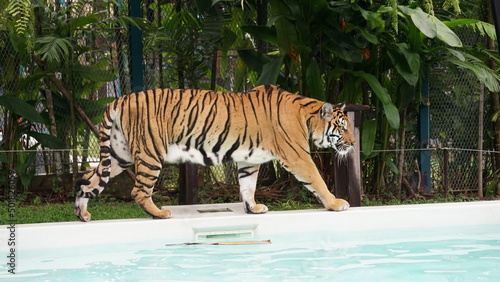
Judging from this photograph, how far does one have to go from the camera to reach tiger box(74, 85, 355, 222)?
169 inches

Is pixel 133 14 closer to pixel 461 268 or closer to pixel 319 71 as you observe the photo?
pixel 319 71

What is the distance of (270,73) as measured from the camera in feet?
16.2

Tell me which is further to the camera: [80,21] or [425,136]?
[425,136]

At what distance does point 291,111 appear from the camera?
14.7 feet

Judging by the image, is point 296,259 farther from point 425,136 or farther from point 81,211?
point 425,136

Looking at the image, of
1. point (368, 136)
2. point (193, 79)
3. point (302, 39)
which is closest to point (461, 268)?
point (368, 136)

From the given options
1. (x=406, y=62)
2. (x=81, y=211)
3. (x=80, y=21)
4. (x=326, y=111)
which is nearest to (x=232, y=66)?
(x=80, y=21)

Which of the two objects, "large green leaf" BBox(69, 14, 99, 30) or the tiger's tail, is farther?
"large green leaf" BBox(69, 14, 99, 30)

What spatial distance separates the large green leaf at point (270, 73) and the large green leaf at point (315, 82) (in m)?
0.26

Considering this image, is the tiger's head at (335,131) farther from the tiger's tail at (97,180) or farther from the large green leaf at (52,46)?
the large green leaf at (52,46)

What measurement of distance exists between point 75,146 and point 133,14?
51.0 inches

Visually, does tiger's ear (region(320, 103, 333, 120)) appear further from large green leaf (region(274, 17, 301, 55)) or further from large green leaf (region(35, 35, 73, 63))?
large green leaf (region(35, 35, 73, 63))

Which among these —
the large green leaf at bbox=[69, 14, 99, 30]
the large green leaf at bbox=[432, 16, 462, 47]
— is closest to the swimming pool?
the large green leaf at bbox=[432, 16, 462, 47]

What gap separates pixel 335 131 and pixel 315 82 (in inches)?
27.7
